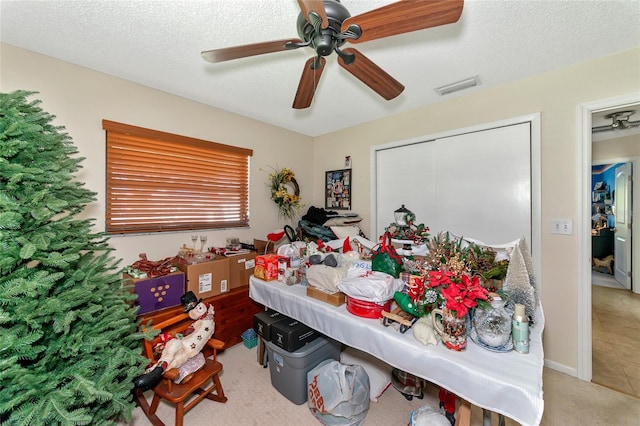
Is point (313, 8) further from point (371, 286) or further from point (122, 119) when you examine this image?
point (122, 119)

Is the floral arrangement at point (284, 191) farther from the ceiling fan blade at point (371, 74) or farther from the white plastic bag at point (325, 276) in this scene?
the ceiling fan blade at point (371, 74)

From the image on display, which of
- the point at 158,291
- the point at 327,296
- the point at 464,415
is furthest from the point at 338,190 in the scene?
the point at 464,415

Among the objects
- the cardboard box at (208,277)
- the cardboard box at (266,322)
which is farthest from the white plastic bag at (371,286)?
the cardboard box at (208,277)

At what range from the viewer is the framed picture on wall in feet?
11.1

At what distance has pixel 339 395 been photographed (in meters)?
1.42

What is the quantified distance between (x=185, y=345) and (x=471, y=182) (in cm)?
281

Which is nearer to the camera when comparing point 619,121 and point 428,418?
point 428,418

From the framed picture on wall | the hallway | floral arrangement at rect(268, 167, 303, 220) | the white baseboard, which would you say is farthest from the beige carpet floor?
the framed picture on wall

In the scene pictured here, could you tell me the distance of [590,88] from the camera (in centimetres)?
183

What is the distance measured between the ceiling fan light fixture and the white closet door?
1.46 ft

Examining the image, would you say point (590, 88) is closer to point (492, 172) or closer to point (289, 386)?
point (492, 172)

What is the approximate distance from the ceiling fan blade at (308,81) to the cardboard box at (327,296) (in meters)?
1.31

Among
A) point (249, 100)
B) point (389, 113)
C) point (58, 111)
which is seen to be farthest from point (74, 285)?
point (389, 113)

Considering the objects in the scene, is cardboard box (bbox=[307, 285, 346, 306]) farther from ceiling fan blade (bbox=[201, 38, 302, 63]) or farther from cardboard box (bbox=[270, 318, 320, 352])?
ceiling fan blade (bbox=[201, 38, 302, 63])
